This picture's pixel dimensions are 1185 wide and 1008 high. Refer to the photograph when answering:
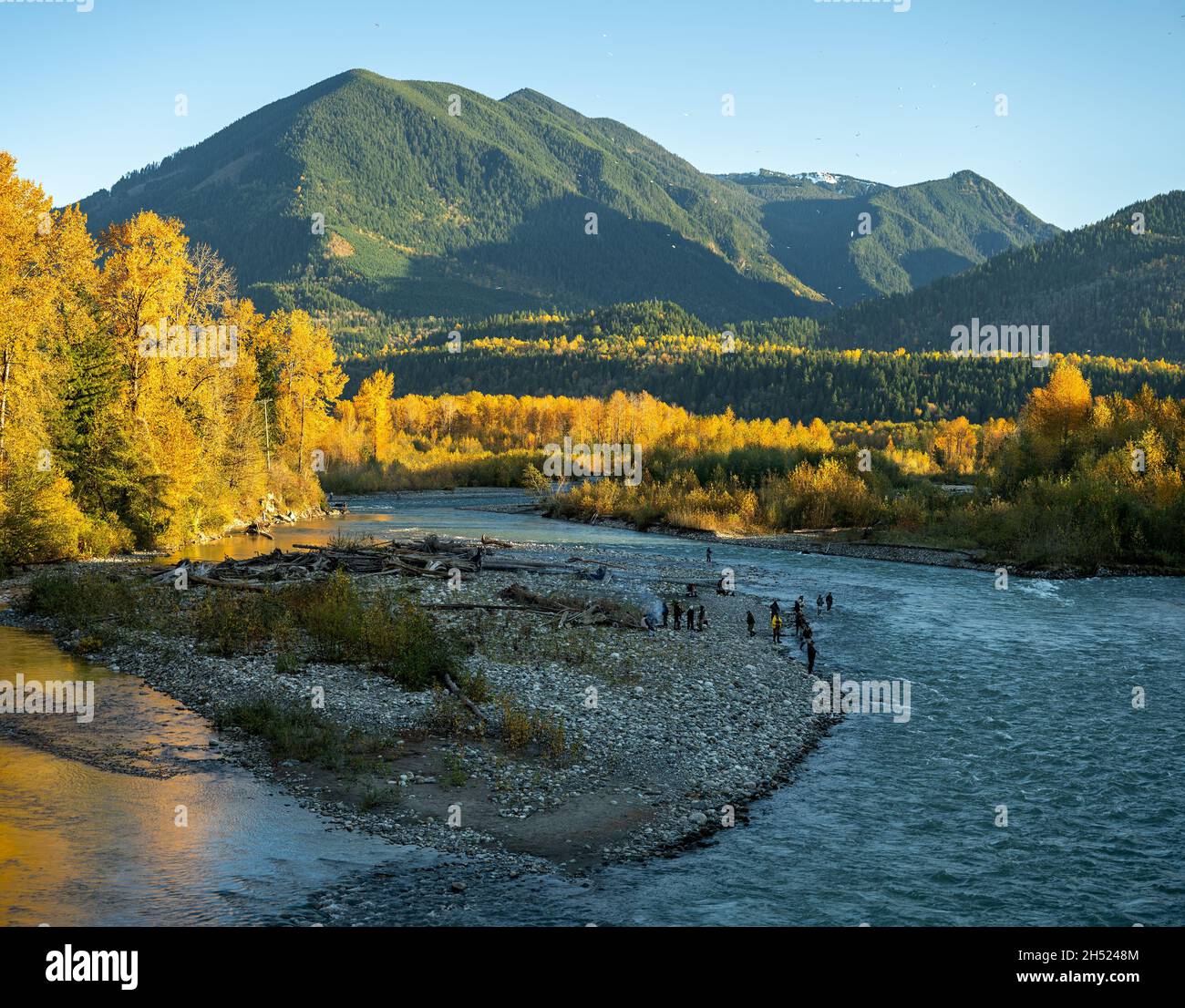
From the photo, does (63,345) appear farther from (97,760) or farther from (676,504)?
(676,504)

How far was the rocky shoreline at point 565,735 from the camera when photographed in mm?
13898

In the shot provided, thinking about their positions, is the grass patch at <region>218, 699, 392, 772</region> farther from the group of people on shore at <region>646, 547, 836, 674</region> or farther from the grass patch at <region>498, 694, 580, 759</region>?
the group of people on shore at <region>646, 547, 836, 674</region>

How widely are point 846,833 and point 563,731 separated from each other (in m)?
5.98

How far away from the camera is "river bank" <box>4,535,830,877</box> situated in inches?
550

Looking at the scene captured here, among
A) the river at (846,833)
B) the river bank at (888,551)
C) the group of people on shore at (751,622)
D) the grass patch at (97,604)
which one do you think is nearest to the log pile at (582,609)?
the group of people on shore at (751,622)

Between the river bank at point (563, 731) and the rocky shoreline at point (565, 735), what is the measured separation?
44 millimetres

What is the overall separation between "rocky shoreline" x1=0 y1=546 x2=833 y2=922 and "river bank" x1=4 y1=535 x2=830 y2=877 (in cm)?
4

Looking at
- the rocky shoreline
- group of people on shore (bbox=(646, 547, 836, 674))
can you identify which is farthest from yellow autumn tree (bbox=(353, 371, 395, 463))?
group of people on shore (bbox=(646, 547, 836, 674))

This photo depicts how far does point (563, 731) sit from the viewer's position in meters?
18.0

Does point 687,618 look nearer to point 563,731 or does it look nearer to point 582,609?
point 582,609

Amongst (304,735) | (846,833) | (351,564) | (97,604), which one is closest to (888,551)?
(351,564)

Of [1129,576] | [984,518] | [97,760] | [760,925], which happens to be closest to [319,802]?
[97,760]

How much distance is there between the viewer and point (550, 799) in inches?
590
